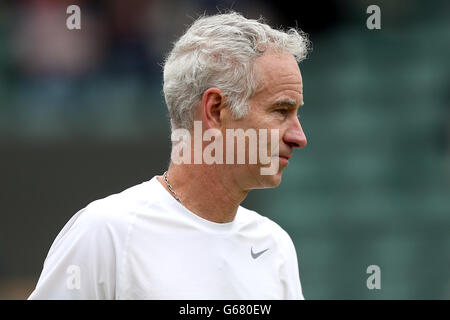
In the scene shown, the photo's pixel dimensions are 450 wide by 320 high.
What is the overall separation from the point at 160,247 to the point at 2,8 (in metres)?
6.02

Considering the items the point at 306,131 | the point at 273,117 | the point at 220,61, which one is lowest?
the point at 306,131

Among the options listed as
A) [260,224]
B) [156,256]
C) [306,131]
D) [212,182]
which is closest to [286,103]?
[212,182]

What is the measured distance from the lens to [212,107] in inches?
104

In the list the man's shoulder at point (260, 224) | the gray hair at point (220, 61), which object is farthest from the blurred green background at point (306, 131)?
the gray hair at point (220, 61)

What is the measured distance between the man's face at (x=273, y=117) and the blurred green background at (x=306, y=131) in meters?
4.29

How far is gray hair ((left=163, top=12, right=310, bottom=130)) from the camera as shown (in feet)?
8.55

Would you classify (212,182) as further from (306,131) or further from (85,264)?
(306,131)

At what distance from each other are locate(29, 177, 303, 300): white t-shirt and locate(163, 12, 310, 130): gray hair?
32cm

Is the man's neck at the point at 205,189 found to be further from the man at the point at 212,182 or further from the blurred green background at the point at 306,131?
the blurred green background at the point at 306,131

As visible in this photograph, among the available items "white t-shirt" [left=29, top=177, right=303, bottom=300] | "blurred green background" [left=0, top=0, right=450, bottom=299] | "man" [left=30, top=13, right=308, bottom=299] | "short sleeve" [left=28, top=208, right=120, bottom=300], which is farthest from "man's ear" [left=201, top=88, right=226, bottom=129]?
"blurred green background" [left=0, top=0, right=450, bottom=299]

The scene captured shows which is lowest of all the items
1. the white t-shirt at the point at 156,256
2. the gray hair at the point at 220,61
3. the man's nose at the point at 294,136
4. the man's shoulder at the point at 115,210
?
the white t-shirt at the point at 156,256

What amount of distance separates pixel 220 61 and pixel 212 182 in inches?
16.0

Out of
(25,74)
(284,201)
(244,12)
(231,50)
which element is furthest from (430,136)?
(231,50)

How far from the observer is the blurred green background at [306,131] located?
6.95 metres
